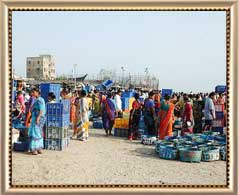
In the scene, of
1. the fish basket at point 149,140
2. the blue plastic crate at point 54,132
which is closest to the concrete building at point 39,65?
the blue plastic crate at point 54,132

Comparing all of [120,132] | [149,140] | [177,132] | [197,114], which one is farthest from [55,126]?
[197,114]

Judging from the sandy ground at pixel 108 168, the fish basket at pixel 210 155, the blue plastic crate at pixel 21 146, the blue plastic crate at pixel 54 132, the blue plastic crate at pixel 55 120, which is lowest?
the sandy ground at pixel 108 168

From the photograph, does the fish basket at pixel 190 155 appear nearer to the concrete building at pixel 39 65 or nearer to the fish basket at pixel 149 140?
the fish basket at pixel 149 140

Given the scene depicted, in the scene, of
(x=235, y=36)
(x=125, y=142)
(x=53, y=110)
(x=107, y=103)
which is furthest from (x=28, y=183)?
(x=107, y=103)

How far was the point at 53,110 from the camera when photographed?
808cm

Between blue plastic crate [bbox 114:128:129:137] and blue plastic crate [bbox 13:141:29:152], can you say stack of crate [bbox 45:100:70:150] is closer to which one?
blue plastic crate [bbox 13:141:29:152]

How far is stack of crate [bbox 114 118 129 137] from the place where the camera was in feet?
33.6

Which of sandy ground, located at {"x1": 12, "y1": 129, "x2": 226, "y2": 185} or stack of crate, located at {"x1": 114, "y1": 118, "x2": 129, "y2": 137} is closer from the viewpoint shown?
sandy ground, located at {"x1": 12, "y1": 129, "x2": 226, "y2": 185}

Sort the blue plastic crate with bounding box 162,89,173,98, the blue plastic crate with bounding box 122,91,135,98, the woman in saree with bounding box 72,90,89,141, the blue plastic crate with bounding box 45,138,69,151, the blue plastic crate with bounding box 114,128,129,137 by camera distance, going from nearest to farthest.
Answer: the blue plastic crate with bounding box 162,89,173,98, the blue plastic crate with bounding box 45,138,69,151, the woman in saree with bounding box 72,90,89,141, the blue plastic crate with bounding box 114,128,129,137, the blue plastic crate with bounding box 122,91,135,98

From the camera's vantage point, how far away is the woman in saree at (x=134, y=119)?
384 inches

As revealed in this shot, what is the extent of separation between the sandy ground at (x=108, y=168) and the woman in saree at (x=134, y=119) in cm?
128

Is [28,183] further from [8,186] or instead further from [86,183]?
[86,183]

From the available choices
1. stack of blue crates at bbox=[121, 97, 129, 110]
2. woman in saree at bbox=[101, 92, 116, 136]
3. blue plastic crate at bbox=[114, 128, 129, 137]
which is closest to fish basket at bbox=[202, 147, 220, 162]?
blue plastic crate at bbox=[114, 128, 129, 137]

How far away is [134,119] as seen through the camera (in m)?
9.84
